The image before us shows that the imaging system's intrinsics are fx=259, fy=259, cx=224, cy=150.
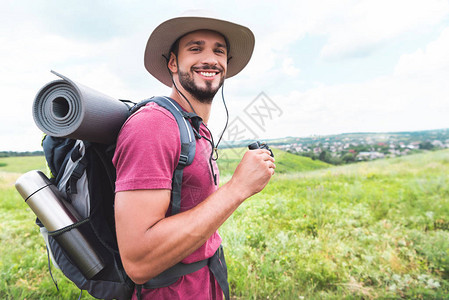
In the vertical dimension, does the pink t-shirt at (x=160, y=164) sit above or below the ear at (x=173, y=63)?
below

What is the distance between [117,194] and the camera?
126 cm

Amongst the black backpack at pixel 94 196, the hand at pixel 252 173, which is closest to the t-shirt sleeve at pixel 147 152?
the black backpack at pixel 94 196

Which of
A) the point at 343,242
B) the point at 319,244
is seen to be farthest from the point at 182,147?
the point at 343,242

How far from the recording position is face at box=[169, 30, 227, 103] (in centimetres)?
195

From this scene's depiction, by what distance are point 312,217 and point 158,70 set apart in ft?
15.6

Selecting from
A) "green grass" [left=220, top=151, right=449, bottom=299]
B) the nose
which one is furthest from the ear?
"green grass" [left=220, top=151, right=449, bottom=299]

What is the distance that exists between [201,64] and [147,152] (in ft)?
3.19

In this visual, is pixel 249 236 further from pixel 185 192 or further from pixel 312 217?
pixel 185 192

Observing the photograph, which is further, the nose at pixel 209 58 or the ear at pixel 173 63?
the ear at pixel 173 63

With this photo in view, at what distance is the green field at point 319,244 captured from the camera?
11.8 ft

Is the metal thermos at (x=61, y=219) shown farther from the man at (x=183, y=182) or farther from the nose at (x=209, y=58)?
the nose at (x=209, y=58)

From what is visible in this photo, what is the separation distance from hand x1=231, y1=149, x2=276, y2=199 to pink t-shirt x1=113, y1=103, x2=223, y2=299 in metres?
0.22

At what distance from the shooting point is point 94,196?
155 cm

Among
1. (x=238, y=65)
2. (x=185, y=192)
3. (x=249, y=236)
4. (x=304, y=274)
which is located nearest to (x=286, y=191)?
(x=249, y=236)
